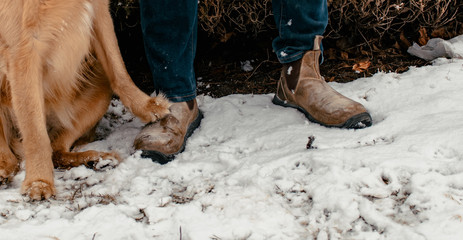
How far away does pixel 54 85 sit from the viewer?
7.52 ft

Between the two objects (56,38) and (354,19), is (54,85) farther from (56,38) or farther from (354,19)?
(354,19)

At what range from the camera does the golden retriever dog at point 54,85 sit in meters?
1.94

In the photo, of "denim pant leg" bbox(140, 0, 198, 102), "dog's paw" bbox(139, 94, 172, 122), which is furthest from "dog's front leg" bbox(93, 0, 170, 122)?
"denim pant leg" bbox(140, 0, 198, 102)

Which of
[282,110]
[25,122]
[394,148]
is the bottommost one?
[282,110]

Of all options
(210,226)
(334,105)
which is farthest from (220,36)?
(210,226)

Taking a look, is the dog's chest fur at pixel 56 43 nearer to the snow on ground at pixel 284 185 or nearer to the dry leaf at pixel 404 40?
the snow on ground at pixel 284 185

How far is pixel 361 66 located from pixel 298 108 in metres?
0.82

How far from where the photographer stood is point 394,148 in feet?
6.08

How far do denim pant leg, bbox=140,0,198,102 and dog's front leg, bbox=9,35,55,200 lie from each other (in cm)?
56

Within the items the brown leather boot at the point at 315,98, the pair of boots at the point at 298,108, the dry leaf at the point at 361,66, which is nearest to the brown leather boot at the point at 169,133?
the pair of boots at the point at 298,108

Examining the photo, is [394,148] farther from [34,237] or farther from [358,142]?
[34,237]

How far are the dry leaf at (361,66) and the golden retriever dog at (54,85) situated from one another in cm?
142

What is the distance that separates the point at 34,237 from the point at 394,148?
4.65 feet

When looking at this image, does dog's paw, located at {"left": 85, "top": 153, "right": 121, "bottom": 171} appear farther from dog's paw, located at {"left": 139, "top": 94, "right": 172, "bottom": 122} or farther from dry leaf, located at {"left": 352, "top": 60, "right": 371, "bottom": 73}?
dry leaf, located at {"left": 352, "top": 60, "right": 371, "bottom": 73}
